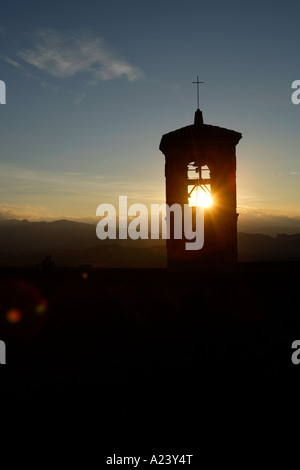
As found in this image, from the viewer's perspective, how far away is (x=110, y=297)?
31.4ft

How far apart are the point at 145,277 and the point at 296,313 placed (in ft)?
10.0

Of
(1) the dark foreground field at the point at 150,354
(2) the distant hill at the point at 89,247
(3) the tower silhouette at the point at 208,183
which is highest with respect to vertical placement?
(2) the distant hill at the point at 89,247

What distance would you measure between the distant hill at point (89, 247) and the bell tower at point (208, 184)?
61476mm

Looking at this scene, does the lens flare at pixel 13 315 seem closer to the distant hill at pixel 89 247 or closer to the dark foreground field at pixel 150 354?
the dark foreground field at pixel 150 354

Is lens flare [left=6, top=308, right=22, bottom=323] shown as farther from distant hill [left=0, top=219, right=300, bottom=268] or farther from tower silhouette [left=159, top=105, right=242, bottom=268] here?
distant hill [left=0, top=219, right=300, bottom=268]

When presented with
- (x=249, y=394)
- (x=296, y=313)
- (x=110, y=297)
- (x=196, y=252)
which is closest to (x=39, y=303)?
(x=110, y=297)

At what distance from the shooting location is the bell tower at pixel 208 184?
409 inches

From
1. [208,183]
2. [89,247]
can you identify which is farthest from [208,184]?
[89,247]

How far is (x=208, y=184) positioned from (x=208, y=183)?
0.02 m

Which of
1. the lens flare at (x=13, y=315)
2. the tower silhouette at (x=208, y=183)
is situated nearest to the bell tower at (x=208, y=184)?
the tower silhouette at (x=208, y=183)

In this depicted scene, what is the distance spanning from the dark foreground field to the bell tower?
2.48 ft

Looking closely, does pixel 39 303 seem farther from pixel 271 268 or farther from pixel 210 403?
pixel 271 268

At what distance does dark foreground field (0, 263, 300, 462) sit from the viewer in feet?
24.6

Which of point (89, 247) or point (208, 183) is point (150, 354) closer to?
point (208, 183)
